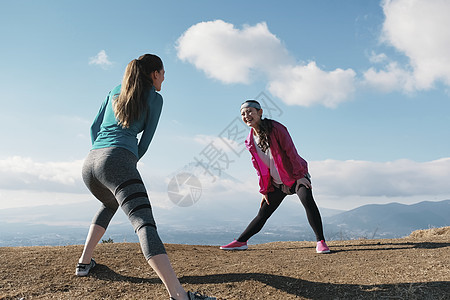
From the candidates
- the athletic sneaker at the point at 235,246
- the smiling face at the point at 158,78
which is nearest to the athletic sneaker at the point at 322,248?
the athletic sneaker at the point at 235,246

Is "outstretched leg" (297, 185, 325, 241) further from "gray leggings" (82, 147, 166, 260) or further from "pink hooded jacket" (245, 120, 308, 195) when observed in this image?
"gray leggings" (82, 147, 166, 260)

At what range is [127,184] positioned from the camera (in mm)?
2994

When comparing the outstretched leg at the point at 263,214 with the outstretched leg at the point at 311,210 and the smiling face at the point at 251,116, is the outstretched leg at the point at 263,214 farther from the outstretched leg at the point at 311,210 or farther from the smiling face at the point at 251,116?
the smiling face at the point at 251,116

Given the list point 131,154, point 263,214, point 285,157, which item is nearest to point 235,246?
point 263,214

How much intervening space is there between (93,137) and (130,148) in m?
0.72

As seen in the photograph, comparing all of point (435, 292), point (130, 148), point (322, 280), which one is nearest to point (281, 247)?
point (322, 280)

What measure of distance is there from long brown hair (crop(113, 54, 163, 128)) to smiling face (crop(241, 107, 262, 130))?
2.11 m

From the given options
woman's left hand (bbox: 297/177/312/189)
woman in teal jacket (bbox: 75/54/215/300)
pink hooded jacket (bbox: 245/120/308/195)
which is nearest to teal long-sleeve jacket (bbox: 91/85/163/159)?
woman in teal jacket (bbox: 75/54/215/300)

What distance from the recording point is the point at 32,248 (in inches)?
221

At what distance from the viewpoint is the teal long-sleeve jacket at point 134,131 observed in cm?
320

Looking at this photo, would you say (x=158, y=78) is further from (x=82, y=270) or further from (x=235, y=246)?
(x=235, y=246)

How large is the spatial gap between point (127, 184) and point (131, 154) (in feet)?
1.01

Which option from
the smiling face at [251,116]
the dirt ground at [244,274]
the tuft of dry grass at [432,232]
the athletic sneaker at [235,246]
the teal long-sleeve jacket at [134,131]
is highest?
the smiling face at [251,116]

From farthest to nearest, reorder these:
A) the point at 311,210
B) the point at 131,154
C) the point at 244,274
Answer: the point at 311,210
the point at 244,274
the point at 131,154
